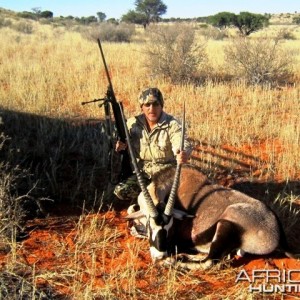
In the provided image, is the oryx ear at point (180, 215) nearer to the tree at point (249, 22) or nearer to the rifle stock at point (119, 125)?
the rifle stock at point (119, 125)

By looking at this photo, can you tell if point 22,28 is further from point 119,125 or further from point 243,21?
point 119,125

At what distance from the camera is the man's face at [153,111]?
15.3ft

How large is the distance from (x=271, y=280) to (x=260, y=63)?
8.42 metres

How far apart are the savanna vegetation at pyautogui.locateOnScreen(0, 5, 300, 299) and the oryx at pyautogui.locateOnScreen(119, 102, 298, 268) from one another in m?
0.28

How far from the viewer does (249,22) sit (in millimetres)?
29891

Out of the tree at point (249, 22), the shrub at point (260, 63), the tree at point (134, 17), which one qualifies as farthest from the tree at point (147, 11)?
the shrub at point (260, 63)

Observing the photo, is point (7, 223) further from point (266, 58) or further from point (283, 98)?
point (266, 58)

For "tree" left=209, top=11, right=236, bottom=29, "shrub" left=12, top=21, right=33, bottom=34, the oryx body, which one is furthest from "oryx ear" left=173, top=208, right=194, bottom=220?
"tree" left=209, top=11, right=236, bottom=29

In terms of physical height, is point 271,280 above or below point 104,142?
below

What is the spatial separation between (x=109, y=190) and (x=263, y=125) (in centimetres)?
359

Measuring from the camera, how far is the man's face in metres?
4.68

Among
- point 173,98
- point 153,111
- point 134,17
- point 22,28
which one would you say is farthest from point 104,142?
point 134,17

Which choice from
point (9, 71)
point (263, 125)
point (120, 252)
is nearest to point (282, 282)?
point (120, 252)

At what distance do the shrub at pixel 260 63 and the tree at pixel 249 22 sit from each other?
17.0m
